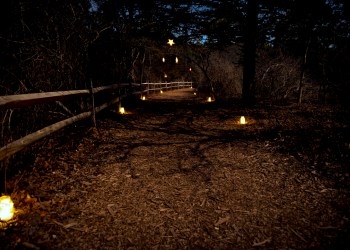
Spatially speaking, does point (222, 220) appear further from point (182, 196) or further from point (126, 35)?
point (126, 35)

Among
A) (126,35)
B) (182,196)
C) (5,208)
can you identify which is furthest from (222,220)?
(126,35)

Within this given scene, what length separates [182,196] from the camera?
3.39 meters

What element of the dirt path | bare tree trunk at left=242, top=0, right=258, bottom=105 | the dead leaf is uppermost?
bare tree trunk at left=242, top=0, right=258, bottom=105

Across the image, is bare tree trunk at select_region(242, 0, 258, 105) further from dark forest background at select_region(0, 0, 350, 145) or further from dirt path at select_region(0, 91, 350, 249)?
dirt path at select_region(0, 91, 350, 249)

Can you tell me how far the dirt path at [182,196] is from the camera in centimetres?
258

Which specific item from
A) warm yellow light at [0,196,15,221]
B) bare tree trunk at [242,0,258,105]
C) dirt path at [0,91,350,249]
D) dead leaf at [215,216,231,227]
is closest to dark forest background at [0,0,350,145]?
bare tree trunk at [242,0,258,105]

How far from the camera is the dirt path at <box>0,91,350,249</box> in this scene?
2.58 m

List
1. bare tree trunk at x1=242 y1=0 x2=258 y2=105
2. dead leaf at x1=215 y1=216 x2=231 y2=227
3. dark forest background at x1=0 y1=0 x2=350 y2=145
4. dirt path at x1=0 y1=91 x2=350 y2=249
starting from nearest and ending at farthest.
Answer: dirt path at x1=0 y1=91 x2=350 y2=249 < dead leaf at x1=215 y1=216 x2=231 y2=227 < dark forest background at x1=0 y1=0 x2=350 y2=145 < bare tree trunk at x1=242 y1=0 x2=258 y2=105

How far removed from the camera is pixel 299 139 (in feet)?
17.2

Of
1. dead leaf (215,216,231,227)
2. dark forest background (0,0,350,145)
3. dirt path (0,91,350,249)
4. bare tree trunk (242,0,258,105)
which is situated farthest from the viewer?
bare tree trunk (242,0,258,105)

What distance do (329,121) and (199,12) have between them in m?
6.01

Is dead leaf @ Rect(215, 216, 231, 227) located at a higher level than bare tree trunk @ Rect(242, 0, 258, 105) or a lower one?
lower

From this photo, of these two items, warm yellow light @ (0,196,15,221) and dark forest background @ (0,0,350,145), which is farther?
dark forest background @ (0,0,350,145)

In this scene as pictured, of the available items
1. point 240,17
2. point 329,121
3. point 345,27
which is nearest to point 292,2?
point 240,17
